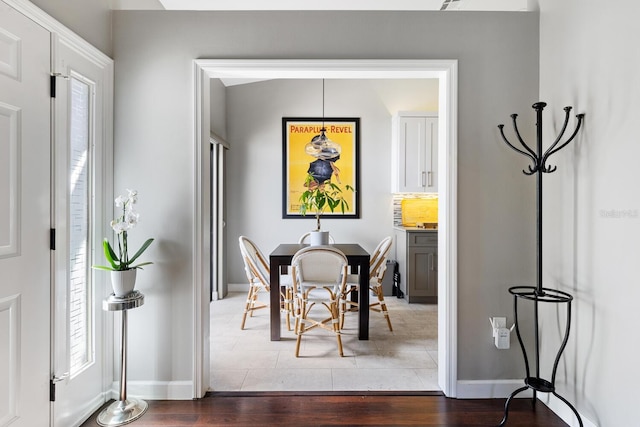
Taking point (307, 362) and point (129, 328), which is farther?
point (307, 362)

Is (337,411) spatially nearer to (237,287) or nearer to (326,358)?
(326,358)

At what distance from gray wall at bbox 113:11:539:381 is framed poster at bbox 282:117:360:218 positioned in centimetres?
268

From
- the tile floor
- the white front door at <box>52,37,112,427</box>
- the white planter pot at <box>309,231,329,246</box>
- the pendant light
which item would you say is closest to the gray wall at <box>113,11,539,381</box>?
the white front door at <box>52,37,112,427</box>

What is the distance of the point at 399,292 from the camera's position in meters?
4.68

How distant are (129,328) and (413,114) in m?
4.09

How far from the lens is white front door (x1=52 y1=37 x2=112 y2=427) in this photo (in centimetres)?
181

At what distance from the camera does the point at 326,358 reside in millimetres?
2812

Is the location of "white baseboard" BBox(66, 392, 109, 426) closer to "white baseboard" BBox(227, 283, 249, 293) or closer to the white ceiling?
"white baseboard" BBox(227, 283, 249, 293)

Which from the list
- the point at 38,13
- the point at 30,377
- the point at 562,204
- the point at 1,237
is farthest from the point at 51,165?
the point at 562,204

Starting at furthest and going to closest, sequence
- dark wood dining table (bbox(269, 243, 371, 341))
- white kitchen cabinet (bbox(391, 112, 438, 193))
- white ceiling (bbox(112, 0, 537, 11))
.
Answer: white kitchen cabinet (bbox(391, 112, 438, 193)) → dark wood dining table (bbox(269, 243, 371, 341)) → white ceiling (bbox(112, 0, 537, 11))

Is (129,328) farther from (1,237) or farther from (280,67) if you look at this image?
(280,67)

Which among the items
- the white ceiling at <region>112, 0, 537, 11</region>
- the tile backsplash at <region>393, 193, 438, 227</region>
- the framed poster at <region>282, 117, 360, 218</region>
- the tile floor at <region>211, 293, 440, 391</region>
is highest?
the white ceiling at <region>112, 0, 537, 11</region>

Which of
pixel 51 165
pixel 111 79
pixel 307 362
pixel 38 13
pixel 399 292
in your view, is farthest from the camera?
pixel 399 292

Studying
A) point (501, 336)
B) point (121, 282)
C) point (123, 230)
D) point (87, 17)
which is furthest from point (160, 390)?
point (87, 17)
